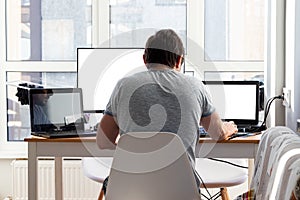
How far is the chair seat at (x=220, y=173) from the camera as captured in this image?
125 inches

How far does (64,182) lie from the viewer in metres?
3.91

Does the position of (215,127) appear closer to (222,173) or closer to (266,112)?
(266,112)

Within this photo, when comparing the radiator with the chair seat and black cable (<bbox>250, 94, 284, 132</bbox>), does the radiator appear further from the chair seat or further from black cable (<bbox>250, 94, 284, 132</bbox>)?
black cable (<bbox>250, 94, 284, 132</bbox>)

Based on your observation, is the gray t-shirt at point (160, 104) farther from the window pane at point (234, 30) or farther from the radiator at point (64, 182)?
the window pane at point (234, 30)

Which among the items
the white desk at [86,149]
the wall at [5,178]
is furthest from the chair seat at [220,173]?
the wall at [5,178]

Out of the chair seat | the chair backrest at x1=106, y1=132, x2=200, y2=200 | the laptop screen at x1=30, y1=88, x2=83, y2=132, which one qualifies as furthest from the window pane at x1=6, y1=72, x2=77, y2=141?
the chair backrest at x1=106, y1=132, x2=200, y2=200

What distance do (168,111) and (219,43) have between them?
1.85m

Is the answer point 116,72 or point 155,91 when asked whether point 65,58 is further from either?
point 155,91

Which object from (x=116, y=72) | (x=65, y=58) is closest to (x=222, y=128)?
(x=116, y=72)

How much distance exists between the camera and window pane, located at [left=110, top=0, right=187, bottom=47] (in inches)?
161

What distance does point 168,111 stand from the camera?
234 centimetres

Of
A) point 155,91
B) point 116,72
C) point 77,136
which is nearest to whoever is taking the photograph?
point 155,91

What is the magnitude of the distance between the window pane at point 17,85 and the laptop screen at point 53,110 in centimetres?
100

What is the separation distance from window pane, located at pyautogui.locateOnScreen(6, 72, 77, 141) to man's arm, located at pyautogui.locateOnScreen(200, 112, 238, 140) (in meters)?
1.70
